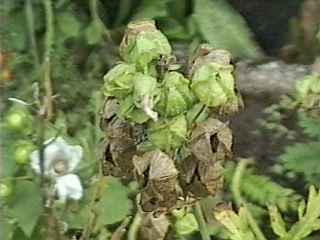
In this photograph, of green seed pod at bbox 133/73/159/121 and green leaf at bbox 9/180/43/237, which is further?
green leaf at bbox 9/180/43/237

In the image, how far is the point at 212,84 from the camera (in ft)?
5.59

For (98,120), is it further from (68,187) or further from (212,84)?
(212,84)

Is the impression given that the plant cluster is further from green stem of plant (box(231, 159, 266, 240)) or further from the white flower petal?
green stem of plant (box(231, 159, 266, 240))

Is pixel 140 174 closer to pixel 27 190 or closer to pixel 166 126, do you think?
pixel 166 126

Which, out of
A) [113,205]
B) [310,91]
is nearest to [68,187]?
[113,205]

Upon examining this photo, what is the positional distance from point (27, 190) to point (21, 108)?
0.19 metres

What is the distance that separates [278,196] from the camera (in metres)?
2.73

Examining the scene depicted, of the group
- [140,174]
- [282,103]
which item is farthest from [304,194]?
[140,174]

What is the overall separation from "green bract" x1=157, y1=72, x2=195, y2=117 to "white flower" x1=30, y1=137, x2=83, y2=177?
1.87ft

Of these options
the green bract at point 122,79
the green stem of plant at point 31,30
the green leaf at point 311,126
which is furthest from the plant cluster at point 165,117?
the green stem of plant at point 31,30

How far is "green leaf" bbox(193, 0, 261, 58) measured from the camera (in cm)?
334

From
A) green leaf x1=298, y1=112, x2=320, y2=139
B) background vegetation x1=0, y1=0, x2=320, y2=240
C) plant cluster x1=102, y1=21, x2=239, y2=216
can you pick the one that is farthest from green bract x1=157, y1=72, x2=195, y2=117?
green leaf x1=298, y1=112, x2=320, y2=139

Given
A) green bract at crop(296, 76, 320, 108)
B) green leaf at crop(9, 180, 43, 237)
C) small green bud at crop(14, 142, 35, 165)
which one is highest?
green bract at crop(296, 76, 320, 108)

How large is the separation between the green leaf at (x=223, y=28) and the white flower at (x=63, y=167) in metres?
1.05
